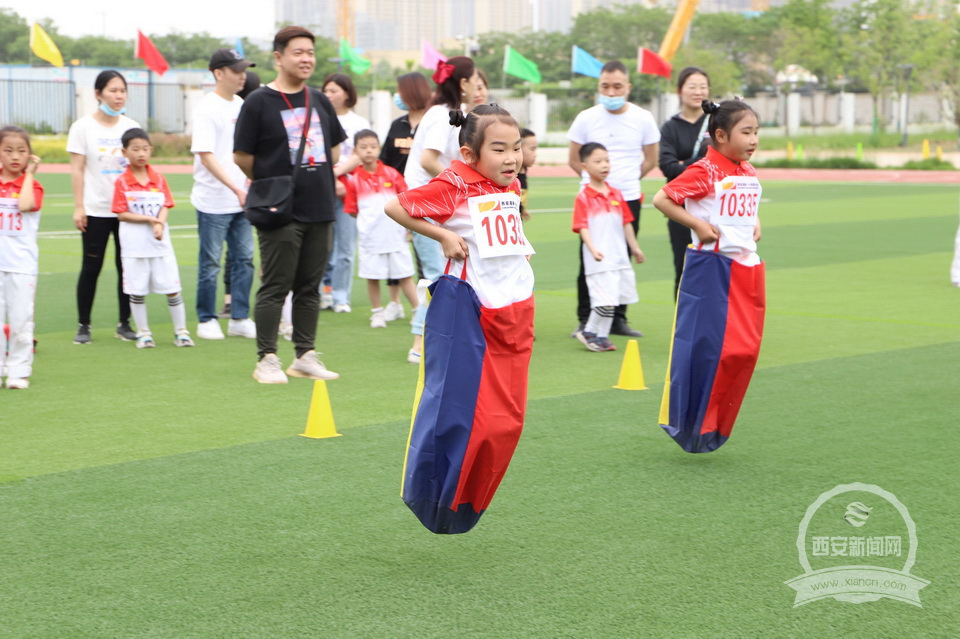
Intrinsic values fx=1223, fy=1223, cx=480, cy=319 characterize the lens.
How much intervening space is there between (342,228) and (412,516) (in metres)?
6.20

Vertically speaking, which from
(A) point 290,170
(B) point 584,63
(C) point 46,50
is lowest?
(A) point 290,170

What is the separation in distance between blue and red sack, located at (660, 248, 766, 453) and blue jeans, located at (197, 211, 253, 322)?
4.71 metres

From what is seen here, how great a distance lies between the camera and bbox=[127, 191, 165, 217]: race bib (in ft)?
29.6

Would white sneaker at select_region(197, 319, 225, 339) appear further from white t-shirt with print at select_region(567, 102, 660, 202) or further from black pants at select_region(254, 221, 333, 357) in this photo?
white t-shirt with print at select_region(567, 102, 660, 202)

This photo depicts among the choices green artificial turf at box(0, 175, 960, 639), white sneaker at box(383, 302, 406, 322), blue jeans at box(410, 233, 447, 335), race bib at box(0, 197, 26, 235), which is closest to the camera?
green artificial turf at box(0, 175, 960, 639)

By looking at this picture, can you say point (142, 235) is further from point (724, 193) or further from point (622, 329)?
point (724, 193)

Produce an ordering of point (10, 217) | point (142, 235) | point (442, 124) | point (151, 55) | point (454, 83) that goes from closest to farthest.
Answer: point (10, 217)
point (442, 124)
point (454, 83)
point (142, 235)
point (151, 55)

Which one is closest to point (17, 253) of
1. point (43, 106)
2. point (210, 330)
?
point (210, 330)

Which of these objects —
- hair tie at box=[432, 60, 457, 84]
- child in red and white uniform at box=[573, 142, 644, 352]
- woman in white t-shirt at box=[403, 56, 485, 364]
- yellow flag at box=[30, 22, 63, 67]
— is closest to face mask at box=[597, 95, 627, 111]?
child in red and white uniform at box=[573, 142, 644, 352]

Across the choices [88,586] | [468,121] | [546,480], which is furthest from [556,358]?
[88,586]

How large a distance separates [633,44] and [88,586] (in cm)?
10287

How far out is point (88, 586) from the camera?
414cm

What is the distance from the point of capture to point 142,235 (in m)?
9.07

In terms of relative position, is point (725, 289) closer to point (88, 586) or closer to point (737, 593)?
point (737, 593)
